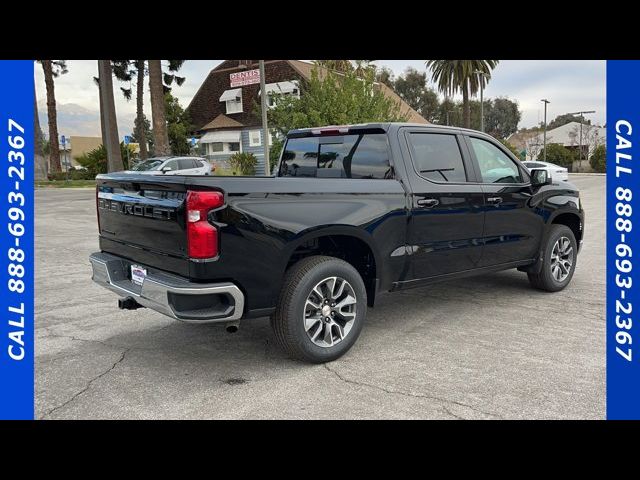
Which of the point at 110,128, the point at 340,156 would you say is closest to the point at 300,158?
the point at 340,156

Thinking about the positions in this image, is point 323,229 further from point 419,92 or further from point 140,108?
point 419,92

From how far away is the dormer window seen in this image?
39.8 meters

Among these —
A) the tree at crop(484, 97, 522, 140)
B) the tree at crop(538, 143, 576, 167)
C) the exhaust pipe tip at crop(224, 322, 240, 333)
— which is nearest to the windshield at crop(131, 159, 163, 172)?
the exhaust pipe tip at crop(224, 322, 240, 333)

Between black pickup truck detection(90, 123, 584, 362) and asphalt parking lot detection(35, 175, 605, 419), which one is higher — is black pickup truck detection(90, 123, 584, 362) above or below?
above

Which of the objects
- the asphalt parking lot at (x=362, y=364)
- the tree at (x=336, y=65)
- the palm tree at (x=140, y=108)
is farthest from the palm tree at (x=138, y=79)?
the asphalt parking lot at (x=362, y=364)

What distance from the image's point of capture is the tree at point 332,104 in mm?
19594

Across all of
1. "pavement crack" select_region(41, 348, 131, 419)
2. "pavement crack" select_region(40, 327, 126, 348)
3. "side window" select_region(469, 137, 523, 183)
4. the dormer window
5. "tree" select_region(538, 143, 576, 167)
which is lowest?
"pavement crack" select_region(41, 348, 131, 419)

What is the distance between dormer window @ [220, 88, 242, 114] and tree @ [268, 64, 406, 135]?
756 inches

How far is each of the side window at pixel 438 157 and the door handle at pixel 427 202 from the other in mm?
225

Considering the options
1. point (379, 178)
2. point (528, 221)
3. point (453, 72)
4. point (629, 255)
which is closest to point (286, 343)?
point (379, 178)

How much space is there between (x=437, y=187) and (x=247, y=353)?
230cm

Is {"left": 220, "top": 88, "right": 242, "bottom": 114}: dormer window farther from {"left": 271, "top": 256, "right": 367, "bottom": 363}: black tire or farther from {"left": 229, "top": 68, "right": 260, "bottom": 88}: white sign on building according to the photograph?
{"left": 271, "top": 256, "right": 367, "bottom": 363}: black tire

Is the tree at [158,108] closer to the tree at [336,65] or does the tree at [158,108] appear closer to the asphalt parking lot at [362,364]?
the tree at [336,65]

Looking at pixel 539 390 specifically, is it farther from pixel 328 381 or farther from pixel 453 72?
pixel 453 72
